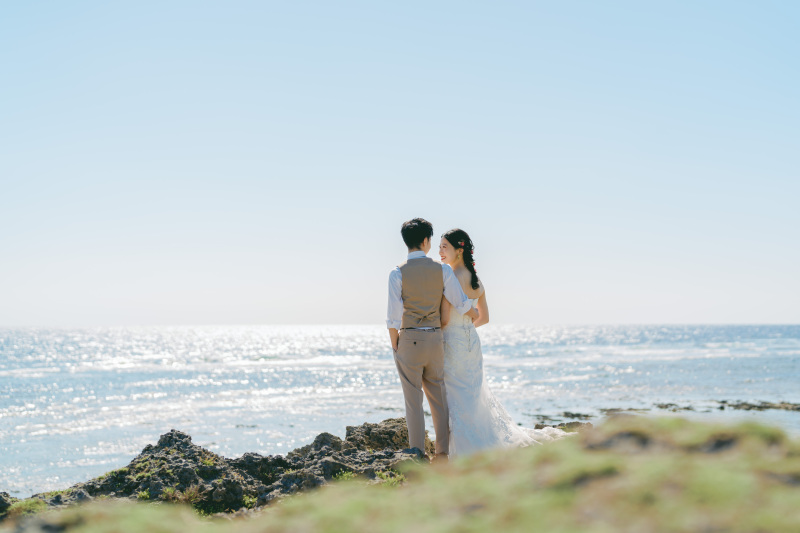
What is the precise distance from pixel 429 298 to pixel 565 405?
2516 cm

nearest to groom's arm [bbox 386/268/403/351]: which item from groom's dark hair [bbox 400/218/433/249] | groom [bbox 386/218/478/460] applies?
groom [bbox 386/218/478/460]

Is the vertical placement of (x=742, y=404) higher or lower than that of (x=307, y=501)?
lower

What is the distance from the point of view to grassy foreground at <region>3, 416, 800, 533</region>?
279cm

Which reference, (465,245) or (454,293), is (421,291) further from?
(465,245)

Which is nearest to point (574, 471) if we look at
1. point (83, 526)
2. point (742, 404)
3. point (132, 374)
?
point (83, 526)

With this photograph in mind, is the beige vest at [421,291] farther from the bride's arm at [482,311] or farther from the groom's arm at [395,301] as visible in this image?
the bride's arm at [482,311]

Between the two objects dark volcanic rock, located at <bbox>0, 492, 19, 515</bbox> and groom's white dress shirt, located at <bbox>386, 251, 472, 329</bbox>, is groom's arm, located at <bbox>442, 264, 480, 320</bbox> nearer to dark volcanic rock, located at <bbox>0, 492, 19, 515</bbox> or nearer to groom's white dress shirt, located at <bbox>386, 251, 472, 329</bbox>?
groom's white dress shirt, located at <bbox>386, 251, 472, 329</bbox>

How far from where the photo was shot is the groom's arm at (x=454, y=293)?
851 centimetres

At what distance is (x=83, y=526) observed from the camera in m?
3.43

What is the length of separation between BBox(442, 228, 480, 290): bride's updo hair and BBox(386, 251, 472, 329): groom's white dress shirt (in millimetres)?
436

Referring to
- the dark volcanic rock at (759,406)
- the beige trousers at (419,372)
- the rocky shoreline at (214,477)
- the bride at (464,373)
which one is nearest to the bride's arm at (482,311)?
the bride at (464,373)

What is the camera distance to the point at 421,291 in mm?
8320

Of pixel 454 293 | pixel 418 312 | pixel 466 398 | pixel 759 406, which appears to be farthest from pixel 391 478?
pixel 759 406

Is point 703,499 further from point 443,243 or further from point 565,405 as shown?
point 565,405
